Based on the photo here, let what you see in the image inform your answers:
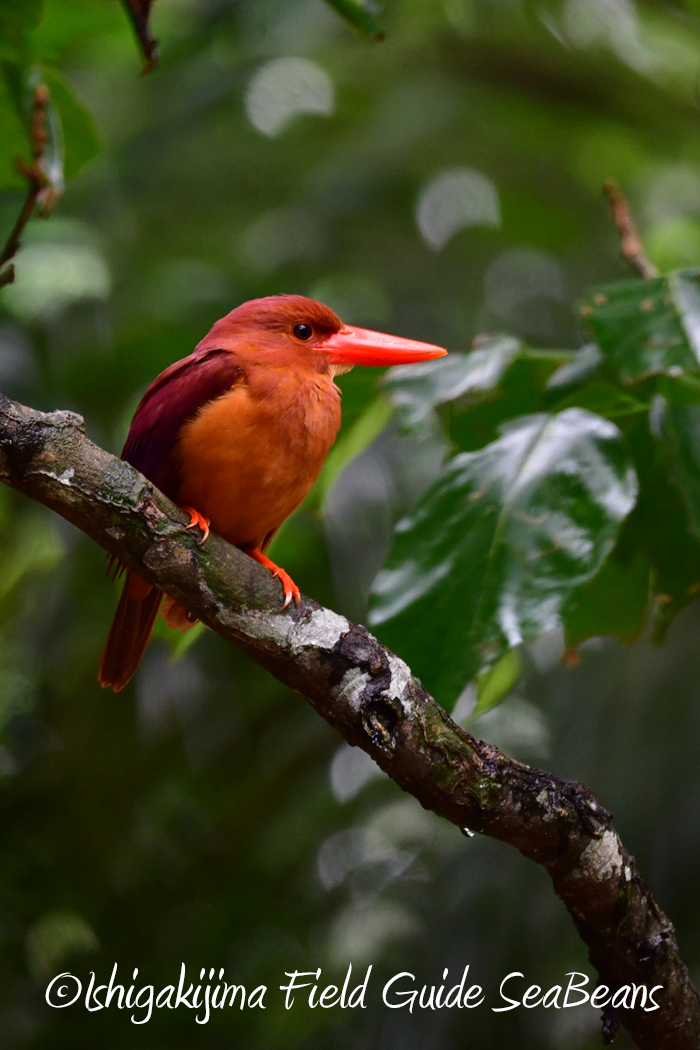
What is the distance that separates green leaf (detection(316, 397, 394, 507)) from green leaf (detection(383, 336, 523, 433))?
15cm

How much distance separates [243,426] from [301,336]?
1.07ft

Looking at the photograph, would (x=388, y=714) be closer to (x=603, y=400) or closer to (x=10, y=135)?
(x=603, y=400)

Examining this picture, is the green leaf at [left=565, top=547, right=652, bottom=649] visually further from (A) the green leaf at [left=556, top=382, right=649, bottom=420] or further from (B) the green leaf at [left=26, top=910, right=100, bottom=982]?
(B) the green leaf at [left=26, top=910, right=100, bottom=982]

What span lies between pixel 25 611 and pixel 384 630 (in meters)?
1.93

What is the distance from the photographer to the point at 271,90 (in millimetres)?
4266

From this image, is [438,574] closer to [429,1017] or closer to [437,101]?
[429,1017]

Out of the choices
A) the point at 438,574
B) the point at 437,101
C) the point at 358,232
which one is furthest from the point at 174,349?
the point at 438,574

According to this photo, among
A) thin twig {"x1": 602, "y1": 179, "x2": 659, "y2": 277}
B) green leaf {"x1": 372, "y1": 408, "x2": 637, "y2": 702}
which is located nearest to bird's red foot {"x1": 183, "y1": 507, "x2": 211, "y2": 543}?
green leaf {"x1": 372, "y1": 408, "x2": 637, "y2": 702}

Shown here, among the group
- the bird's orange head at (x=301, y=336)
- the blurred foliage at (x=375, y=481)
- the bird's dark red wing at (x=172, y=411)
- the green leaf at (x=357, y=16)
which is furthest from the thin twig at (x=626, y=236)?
the bird's dark red wing at (x=172, y=411)

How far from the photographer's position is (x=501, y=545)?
1.78m

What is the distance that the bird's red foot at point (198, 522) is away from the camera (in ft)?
5.05

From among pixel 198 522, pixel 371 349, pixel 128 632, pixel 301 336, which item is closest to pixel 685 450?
pixel 371 349

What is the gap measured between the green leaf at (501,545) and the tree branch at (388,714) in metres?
0.20

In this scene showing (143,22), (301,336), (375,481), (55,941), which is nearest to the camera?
(143,22)
